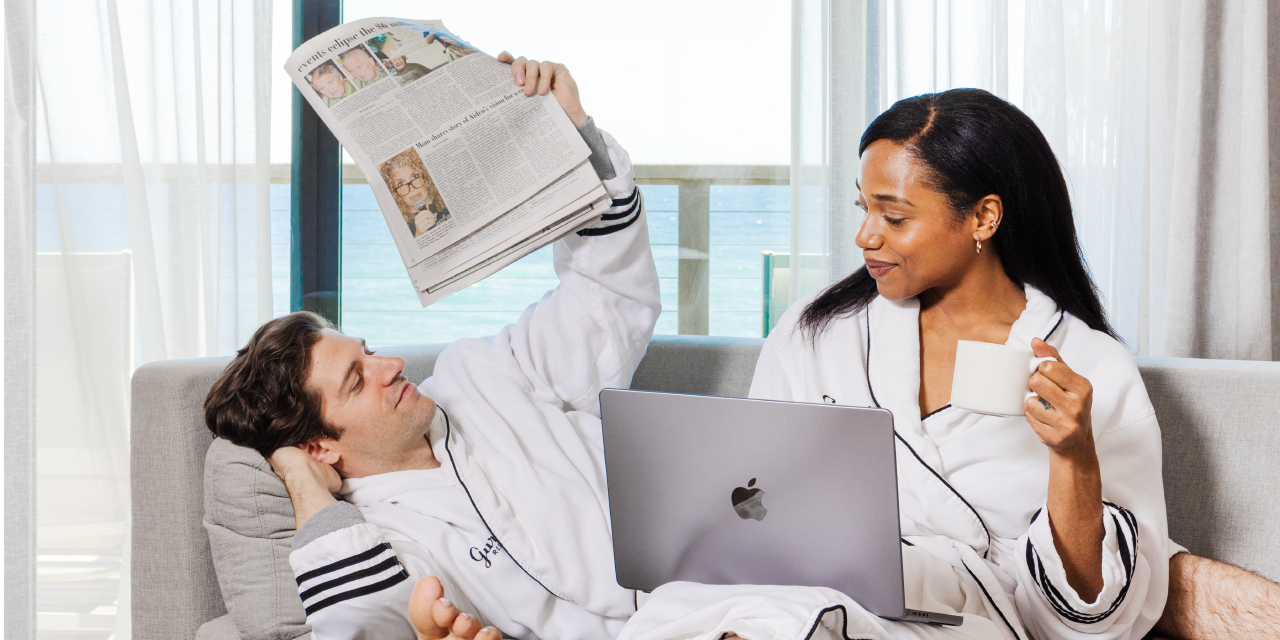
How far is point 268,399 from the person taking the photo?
132 cm

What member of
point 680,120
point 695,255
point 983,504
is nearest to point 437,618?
point 983,504

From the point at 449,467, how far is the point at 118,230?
3.25ft

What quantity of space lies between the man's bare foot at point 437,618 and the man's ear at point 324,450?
39 centimetres

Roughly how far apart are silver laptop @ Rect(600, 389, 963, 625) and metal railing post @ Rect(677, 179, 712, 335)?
148 cm

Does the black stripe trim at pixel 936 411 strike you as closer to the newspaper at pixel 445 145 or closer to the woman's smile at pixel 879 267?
the woman's smile at pixel 879 267

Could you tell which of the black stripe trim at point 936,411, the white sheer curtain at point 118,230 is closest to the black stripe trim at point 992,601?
the black stripe trim at point 936,411

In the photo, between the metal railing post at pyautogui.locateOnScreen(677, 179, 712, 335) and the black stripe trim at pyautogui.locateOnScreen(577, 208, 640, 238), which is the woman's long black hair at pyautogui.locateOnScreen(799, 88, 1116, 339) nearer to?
the black stripe trim at pyautogui.locateOnScreen(577, 208, 640, 238)

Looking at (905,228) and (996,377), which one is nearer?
(996,377)

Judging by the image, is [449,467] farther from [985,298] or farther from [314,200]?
[314,200]

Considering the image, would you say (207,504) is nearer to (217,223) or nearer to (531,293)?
(217,223)

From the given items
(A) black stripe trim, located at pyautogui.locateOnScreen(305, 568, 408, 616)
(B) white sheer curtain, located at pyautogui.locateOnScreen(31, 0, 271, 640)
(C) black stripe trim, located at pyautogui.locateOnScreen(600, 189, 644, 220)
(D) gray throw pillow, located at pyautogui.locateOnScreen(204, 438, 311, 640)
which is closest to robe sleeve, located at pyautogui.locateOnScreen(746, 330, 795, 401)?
(C) black stripe trim, located at pyautogui.locateOnScreen(600, 189, 644, 220)

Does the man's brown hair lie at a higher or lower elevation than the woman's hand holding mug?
lower

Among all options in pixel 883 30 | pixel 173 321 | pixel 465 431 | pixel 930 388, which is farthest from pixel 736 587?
pixel 883 30

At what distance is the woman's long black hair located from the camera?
1284 millimetres
